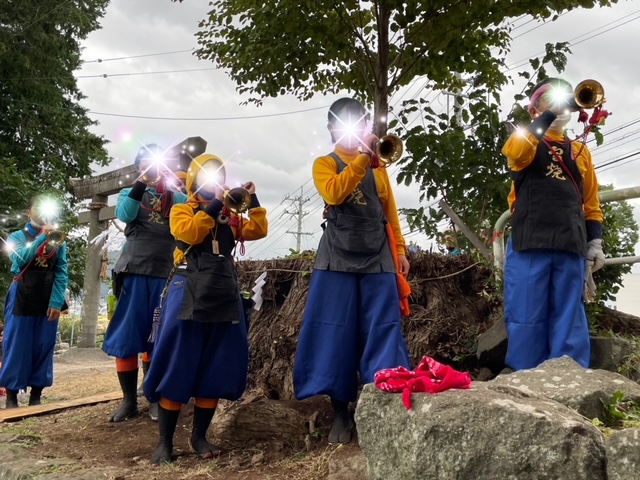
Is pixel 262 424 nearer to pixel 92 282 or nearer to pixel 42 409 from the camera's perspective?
pixel 42 409

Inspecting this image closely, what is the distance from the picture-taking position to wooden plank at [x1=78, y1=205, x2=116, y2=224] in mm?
11745

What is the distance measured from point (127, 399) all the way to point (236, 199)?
214 cm

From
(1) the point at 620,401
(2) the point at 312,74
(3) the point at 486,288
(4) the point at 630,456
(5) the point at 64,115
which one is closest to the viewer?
(4) the point at 630,456

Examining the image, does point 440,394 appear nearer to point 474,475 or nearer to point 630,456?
point 474,475

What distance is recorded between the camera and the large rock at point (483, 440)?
5.94ft

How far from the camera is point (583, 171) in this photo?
3.56m

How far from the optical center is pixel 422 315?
4297 mm

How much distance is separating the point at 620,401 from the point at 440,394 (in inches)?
32.0

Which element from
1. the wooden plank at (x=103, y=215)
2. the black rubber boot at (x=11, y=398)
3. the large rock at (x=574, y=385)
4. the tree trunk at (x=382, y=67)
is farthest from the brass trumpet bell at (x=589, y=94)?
the wooden plank at (x=103, y=215)

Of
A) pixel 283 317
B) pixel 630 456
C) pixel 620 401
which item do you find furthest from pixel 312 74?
pixel 630 456

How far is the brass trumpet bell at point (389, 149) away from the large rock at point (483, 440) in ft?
4.82

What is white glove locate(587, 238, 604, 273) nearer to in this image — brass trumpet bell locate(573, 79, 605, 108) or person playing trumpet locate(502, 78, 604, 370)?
person playing trumpet locate(502, 78, 604, 370)

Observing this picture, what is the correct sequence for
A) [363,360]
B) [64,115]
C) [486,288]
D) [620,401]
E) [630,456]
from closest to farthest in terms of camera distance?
1. [630,456]
2. [620,401]
3. [363,360]
4. [486,288]
5. [64,115]

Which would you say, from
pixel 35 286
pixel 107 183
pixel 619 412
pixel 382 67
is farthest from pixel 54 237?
pixel 107 183
